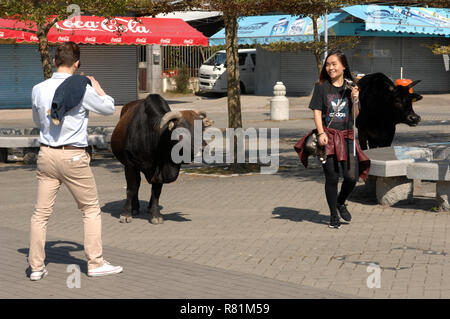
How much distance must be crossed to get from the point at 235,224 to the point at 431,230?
89.8 inches

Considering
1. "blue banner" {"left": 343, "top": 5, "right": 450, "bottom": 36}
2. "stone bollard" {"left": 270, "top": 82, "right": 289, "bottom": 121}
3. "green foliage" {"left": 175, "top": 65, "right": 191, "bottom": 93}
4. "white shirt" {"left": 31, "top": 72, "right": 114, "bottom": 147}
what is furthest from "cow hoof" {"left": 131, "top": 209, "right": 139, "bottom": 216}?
"green foliage" {"left": 175, "top": 65, "right": 191, "bottom": 93}

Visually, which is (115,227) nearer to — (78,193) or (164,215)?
(164,215)

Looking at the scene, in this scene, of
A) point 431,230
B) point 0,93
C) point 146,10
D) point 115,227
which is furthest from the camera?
point 0,93

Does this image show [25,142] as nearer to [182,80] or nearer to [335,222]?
[335,222]

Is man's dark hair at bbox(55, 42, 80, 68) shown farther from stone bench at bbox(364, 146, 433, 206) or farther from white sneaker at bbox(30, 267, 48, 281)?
stone bench at bbox(364, 146, 433, 206)

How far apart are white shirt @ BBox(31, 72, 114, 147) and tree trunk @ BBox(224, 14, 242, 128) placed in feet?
23.6

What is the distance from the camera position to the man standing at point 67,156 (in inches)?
269

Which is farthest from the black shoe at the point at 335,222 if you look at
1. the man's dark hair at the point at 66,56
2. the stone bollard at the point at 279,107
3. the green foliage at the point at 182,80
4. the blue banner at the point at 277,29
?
the green foliage at the point at 182,80

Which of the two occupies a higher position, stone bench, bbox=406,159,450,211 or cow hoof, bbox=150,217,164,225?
stone bench, bbox=406,159,450,211

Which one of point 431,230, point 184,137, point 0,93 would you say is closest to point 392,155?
point 431,230

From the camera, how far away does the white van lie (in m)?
37.4

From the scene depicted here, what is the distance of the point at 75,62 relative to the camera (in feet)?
23.1

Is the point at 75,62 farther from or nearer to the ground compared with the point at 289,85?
farther from the ground

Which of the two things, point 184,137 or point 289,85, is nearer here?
point 184,137
